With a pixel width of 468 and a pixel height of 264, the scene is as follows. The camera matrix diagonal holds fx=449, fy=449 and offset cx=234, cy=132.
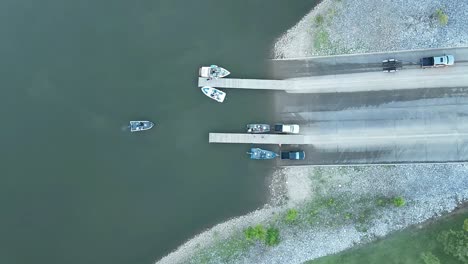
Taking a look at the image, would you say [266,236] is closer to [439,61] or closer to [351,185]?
[351,185]

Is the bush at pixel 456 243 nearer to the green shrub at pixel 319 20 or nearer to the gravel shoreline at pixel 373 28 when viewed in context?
the gravel shoreline at pixel 373 28

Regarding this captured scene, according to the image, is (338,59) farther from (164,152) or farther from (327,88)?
(164,152)

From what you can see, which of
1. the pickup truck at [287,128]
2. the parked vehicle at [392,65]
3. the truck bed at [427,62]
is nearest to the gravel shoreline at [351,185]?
the parked vehicle at [392,65]

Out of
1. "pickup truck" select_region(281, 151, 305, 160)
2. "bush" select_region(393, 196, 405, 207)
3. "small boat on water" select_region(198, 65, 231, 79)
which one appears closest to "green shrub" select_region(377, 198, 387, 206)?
"bush" select_region(393, 196, 405, 207)

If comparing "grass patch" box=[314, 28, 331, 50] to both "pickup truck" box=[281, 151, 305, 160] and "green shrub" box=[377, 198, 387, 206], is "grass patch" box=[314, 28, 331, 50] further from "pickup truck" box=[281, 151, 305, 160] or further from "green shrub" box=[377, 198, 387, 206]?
"green shrub" box=[377, 198, 387, 206]

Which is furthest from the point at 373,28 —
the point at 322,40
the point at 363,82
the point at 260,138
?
the point at 260,138

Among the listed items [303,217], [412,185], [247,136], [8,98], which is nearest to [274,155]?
[247,136]
